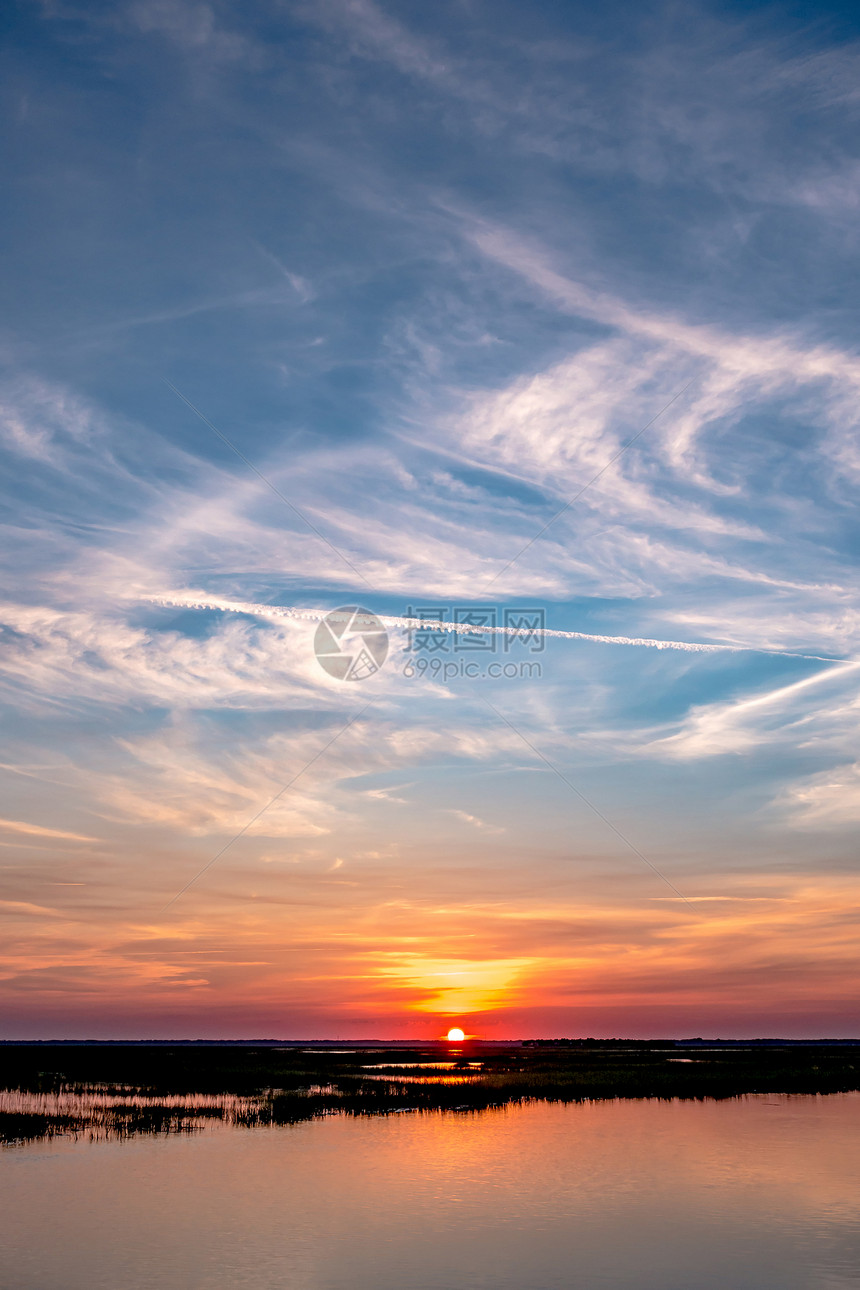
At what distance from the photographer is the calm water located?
21.6 m

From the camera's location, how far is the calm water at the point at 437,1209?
Answer: 21609 mm

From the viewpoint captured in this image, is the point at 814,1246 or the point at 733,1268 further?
the point at 814,1246

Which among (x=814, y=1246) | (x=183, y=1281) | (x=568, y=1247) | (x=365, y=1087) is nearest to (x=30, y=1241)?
(x=183, y=1281)

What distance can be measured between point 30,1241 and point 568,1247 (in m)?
13.2

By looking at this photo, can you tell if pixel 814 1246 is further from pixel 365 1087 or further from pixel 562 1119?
pixel 365 1087

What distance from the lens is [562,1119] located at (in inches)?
1861

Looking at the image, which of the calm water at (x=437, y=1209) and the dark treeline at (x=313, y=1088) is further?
the dark treeline at (x=313, y=1088)

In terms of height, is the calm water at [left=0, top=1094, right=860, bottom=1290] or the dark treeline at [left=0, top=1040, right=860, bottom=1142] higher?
the calm water at [left=0, top=1094, right=860, bottom=1290]

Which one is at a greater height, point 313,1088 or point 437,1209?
point 437,1209

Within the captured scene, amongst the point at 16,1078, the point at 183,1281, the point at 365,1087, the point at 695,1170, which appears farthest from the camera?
the point at 16,1078

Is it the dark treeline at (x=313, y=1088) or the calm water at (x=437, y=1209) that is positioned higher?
the calm water at (x=437, y=1209)

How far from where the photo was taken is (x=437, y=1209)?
91.8 feet

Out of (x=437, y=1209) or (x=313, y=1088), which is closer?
(x=437, y=1209)

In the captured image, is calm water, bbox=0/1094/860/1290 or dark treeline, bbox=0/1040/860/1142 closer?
calm water, bbox=0/1094/860/1290
